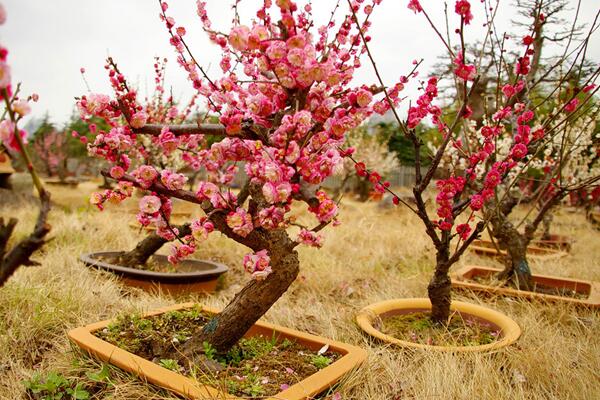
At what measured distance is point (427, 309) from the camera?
2441mm

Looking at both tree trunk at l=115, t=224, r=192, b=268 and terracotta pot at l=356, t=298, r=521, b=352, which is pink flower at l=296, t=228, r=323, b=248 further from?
tree trunk at l=115, t=224, r=192, b=268

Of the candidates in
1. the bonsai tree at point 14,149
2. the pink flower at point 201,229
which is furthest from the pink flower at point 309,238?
the bonsai tree at point 14,149

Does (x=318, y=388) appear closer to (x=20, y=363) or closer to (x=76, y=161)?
(x=20, y=363)

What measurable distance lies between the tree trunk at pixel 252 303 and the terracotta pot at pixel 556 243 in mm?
4143

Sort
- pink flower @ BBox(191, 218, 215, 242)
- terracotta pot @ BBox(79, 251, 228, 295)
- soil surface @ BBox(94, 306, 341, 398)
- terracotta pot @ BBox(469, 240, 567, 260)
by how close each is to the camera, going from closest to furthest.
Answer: pink flower @ BBox(191, 218, 215, 242) → soil surface @ BBox(94, 306, 341, 398) → terracotta pot @ BBox(79, 251, 228, 295) → terracotta pot @ BBox(469, 240, 567, 260)

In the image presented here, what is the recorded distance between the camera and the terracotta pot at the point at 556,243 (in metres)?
4.97

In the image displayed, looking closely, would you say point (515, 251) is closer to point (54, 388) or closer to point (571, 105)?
point (571, 105)

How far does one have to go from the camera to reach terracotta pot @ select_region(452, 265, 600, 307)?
2.61 m

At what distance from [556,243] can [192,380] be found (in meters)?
4.77

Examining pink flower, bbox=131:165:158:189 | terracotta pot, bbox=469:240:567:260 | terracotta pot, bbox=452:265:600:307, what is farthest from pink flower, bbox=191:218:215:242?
terracotta pot, bbox=469:240:567:260

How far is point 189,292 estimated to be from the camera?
296 centimetres

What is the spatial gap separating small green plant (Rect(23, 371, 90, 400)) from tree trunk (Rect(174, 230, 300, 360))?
29 centimetres

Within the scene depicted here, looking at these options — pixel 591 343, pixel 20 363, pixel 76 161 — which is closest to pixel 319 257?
pixel 591 343

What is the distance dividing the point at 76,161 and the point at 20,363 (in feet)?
58.7
